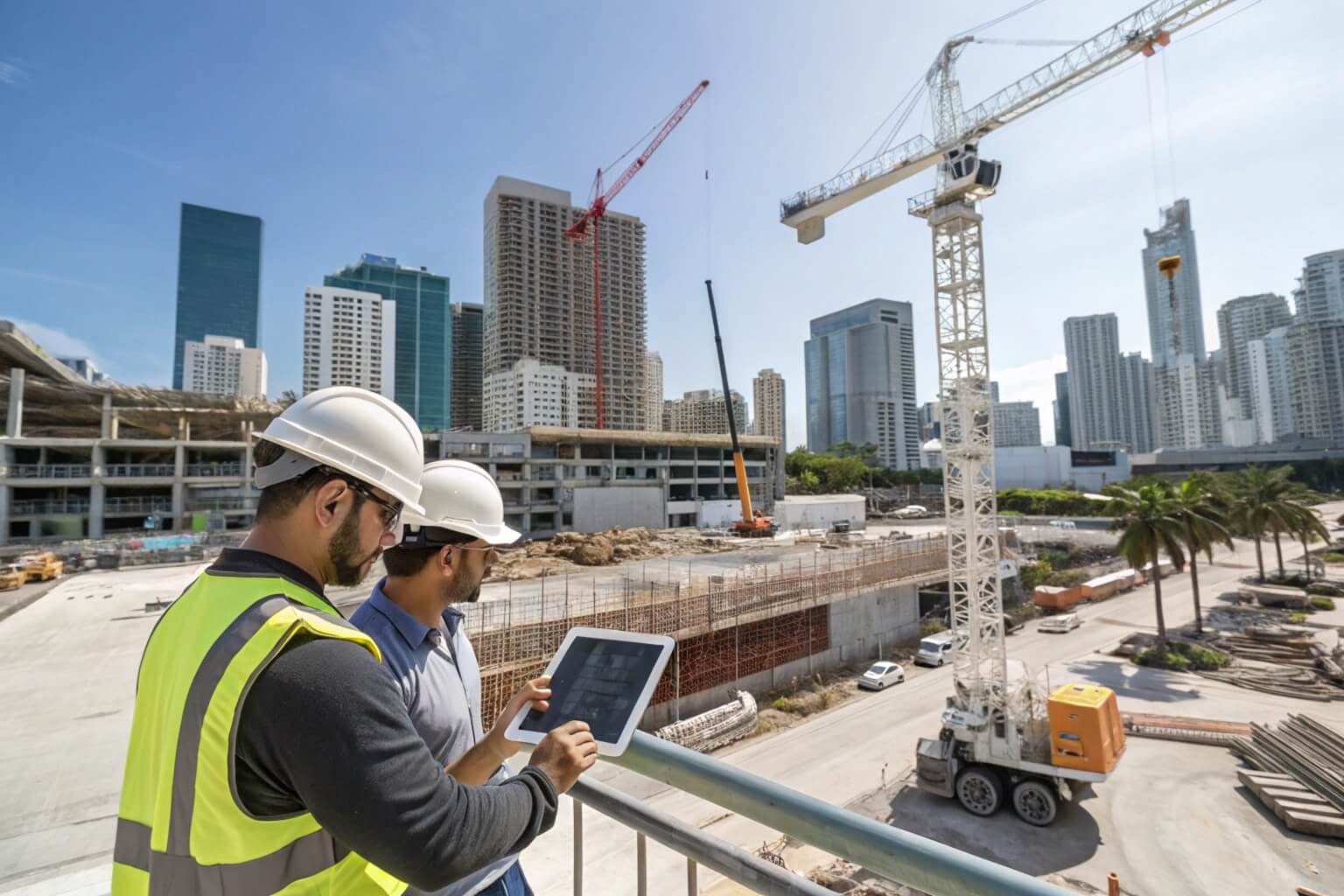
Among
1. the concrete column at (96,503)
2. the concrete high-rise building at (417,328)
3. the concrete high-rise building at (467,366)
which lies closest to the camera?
the concrete column at (96,503)

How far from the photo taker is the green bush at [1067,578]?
31.3 meters

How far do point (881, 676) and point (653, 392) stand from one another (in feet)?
306

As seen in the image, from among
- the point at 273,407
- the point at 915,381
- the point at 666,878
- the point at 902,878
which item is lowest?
the point at 666,878

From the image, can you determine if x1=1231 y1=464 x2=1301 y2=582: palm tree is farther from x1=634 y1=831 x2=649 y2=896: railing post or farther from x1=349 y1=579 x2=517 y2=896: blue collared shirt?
x1=349 y1=579 x2=517 y2=896: blue collared shirt

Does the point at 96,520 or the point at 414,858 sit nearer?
the point at 414,858

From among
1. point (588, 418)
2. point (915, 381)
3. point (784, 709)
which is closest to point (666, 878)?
point (784, 709)

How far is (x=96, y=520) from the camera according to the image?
33438mm

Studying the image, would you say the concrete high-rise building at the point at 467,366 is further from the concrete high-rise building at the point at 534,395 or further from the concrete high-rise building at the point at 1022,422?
the concrete high-rise building at the point at 1022,422

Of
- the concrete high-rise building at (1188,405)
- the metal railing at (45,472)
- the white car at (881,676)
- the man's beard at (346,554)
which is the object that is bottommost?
the white car at (881,676)

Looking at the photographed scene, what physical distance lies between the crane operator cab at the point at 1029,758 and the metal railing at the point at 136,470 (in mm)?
41705

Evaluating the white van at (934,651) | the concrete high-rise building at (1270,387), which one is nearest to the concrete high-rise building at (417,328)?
the white van at (934,651)

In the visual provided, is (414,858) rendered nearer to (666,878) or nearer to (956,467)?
(666,878)

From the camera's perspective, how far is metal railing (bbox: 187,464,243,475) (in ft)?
122

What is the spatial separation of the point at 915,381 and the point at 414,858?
144007mm
